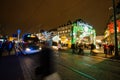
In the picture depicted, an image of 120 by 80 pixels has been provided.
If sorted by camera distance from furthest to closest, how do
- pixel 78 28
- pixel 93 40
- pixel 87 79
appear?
pixel 93 40 < pixel 78 28 < pixel 87 79

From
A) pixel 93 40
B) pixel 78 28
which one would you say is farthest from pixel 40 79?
pixel 93 40

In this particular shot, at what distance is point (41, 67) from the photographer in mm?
4738

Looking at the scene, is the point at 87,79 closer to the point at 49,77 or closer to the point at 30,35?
the point at 49,77

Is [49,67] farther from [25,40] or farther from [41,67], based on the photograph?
[25,40]

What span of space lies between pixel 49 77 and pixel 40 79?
9.8 inches

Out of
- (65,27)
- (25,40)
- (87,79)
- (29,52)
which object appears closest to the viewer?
(87,79)

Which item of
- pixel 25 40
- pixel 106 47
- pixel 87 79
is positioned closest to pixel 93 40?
pixel 106 47

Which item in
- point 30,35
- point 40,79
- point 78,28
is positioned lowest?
point 40,79

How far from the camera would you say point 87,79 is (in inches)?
380

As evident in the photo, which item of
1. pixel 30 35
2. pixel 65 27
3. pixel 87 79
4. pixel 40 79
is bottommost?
pixel 87 79

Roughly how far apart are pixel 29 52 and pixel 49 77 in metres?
23.2

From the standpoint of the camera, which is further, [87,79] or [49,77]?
[87,79]

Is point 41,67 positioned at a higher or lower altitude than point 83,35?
lower

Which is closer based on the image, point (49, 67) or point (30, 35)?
point (49, 67)
